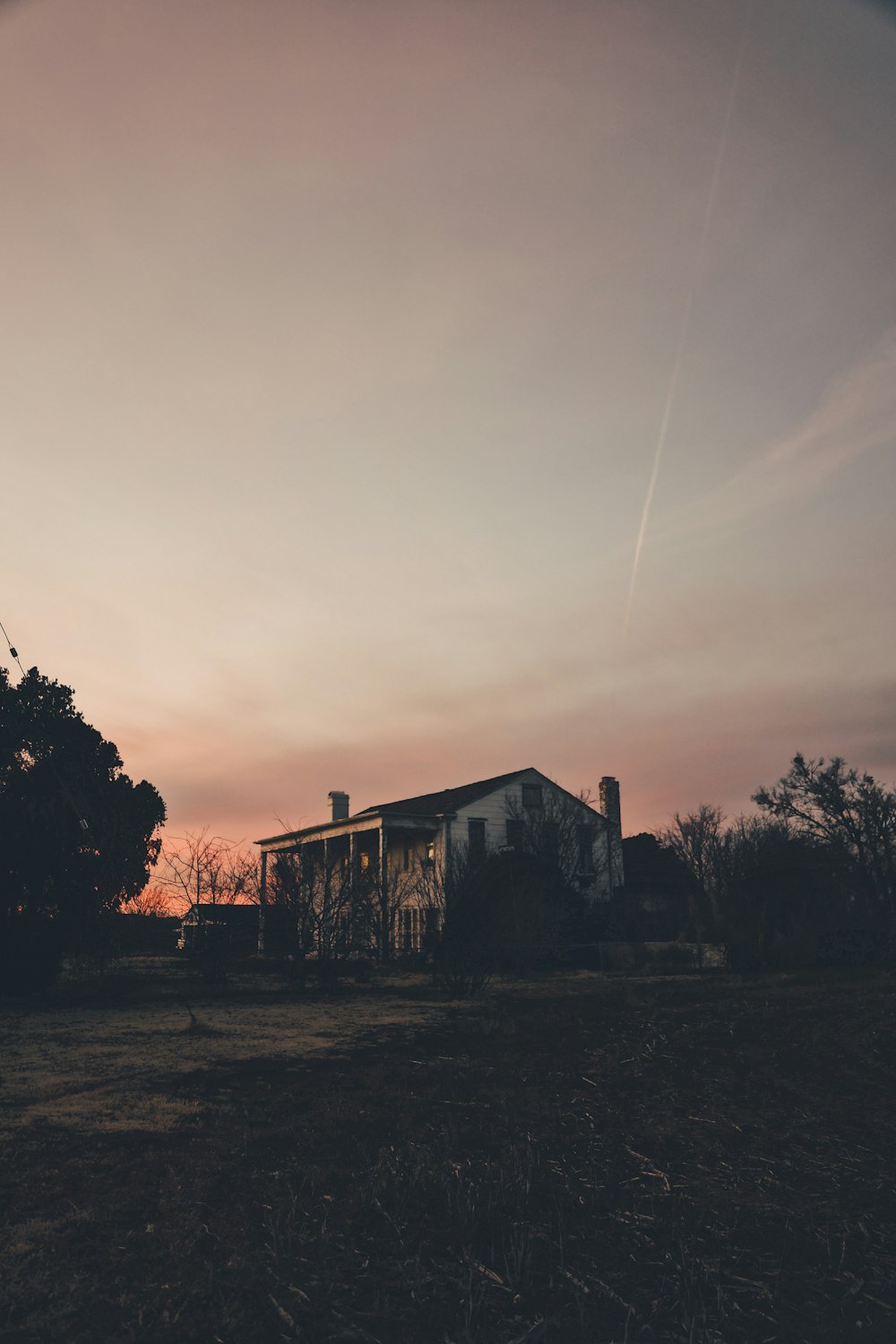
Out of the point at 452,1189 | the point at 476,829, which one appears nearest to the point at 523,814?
the point at 476,829

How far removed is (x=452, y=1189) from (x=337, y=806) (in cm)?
3568

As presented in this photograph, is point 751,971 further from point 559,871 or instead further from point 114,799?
point 114,799

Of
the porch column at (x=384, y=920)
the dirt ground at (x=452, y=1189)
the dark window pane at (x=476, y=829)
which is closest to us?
the dirt ground at (x=452, y=1189)

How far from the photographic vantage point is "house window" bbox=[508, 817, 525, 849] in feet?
109

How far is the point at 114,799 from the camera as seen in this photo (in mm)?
20312

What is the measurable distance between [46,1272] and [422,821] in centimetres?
2943

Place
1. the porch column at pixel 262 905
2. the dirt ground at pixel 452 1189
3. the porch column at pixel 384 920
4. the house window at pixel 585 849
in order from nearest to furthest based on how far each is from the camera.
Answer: the dirt ground at pixel 452 1189 < the porch column at pixel 262 905 < the porch column at pixel 384 920 < the house window at pixel 585 849

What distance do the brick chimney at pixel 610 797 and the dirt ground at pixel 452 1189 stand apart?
88.2 feet

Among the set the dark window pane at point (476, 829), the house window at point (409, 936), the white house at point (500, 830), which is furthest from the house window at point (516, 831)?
the house window at point (409, 936)

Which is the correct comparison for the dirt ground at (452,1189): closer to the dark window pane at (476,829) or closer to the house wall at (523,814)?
the dark window pane at (476,829)

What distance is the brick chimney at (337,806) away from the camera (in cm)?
4044

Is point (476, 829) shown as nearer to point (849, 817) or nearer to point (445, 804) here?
point (445, 804)

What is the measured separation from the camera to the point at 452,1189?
5.35 m

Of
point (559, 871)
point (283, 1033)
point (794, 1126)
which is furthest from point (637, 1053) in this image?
point (559, 871)
